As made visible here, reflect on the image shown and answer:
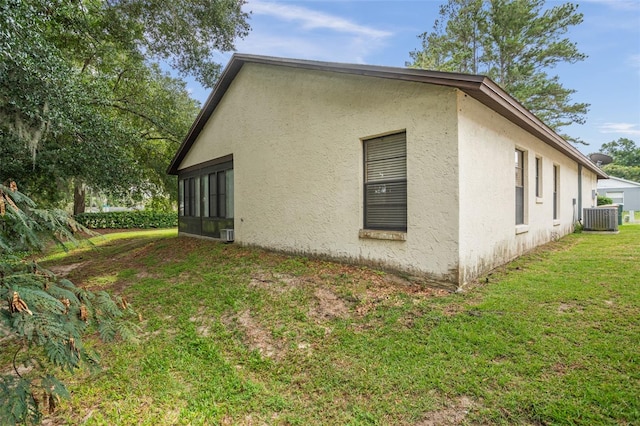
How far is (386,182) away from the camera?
5668 millimetres

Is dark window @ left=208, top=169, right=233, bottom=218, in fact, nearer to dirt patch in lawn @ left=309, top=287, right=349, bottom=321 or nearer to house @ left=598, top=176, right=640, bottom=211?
dirt patch in lawn @ left=309, top=287, right=349, bottom=321

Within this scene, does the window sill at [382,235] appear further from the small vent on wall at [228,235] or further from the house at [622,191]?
the house at [622,191]

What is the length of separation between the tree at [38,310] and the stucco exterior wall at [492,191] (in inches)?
181

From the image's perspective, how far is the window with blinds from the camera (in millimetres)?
5469

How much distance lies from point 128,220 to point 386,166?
21.4m

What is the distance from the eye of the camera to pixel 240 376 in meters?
3.19

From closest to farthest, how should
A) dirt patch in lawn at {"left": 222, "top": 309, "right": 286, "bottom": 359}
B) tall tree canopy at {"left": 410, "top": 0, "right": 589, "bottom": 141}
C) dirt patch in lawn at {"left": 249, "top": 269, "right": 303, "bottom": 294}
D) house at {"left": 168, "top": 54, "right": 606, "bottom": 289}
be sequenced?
dirt patch in lawn at {"left": 222, "top": 309, "right": 286, "bottom": 359}
house at {"left": 168, "top": 54, "right": 606, "bottom": 289}
dirt patch in lawn at {"left": 249, "top": 269, "right": 303, "bottom": 294}
tall tree canopy at {"left": 410, "top": 0, "right": 589, "bottom": 141}

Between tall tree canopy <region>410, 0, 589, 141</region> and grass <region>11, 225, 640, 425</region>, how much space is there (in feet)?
56.6

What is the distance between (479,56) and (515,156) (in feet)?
61.9

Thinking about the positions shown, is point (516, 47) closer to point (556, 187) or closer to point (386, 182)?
point (556, 187)

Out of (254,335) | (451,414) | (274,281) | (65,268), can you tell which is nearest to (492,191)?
(274,281)

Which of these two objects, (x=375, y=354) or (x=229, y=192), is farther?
(x=229, y=192)

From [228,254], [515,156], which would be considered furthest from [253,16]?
[515,156]

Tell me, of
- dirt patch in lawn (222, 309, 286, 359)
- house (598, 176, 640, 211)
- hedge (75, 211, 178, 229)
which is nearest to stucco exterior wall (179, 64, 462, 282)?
dirt patch in lawn (222, 309, 286, 359)
